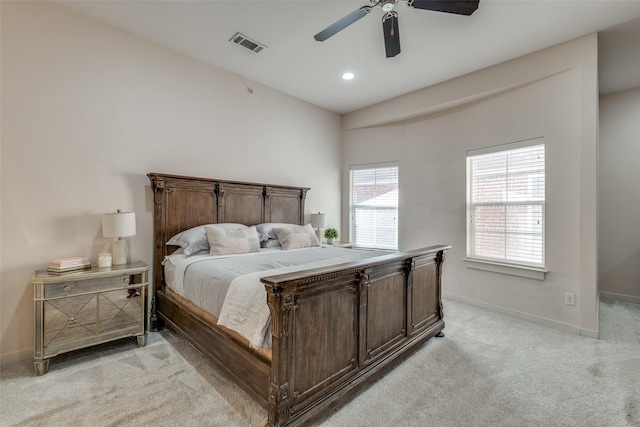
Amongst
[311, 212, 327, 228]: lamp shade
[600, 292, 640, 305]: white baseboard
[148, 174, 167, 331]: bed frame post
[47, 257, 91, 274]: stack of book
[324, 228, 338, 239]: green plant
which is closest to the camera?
[47, 257, 91, 274]: stack of book

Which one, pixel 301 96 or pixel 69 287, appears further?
pixel 301 96

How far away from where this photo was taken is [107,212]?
9.53 feet

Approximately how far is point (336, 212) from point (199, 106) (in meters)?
2.86

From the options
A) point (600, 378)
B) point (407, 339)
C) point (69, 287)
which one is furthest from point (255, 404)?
point (600, 378)

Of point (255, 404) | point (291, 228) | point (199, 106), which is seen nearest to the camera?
point (255, 404)

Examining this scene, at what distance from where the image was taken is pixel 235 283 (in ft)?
A: 6.64

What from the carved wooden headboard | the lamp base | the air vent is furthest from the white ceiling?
the lamp base

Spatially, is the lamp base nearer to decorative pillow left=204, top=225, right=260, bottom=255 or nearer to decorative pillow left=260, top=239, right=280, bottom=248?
decorative pillow left=204, top=225, right=260, bottom=255

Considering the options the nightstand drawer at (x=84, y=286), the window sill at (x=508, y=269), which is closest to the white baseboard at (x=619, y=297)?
the window sill at (x=508, y=269)

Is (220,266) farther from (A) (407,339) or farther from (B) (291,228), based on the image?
(A) (407,339)

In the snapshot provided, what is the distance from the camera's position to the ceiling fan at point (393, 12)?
205 cm

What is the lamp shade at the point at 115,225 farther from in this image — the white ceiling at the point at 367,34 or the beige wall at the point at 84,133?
the white ceiling at the point at 367,34

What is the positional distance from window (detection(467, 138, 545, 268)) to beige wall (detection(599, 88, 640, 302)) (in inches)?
75.8

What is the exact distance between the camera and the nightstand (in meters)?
2.27
